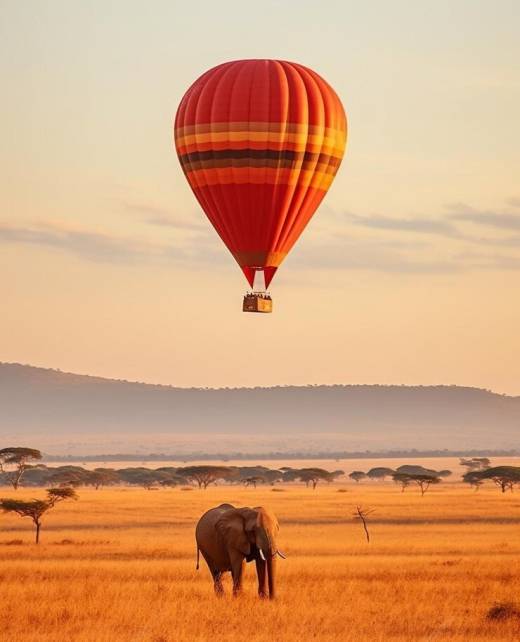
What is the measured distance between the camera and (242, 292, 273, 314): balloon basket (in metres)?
39.6

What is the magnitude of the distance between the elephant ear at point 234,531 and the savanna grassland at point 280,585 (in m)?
1.02

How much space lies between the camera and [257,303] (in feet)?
130

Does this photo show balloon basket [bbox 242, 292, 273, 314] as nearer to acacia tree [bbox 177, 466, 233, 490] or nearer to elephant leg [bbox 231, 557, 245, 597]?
elephant leg [bbox 231, 557, 245, 597]

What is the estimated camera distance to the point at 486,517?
229ft

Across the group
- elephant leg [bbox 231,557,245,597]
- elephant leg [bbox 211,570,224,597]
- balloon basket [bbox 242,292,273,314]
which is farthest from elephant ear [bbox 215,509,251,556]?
balloon basket [bbox 242,292,273,314]

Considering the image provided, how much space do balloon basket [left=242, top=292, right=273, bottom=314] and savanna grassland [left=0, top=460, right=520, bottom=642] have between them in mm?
7161

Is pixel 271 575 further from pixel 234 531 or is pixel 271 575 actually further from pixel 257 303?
pixel 257 303

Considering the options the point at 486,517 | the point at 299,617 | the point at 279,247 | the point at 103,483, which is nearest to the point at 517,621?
the point at 299,617

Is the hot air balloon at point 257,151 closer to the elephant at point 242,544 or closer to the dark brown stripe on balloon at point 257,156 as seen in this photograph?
the dark brown stripe on balloon at point 257,156

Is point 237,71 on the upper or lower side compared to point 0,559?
upper

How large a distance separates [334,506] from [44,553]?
37.5m

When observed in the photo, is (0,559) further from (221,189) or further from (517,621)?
(517,621)

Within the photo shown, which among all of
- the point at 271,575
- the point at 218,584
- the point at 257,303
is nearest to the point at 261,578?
the point at 271,575

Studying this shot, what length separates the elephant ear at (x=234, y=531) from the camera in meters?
29.8
